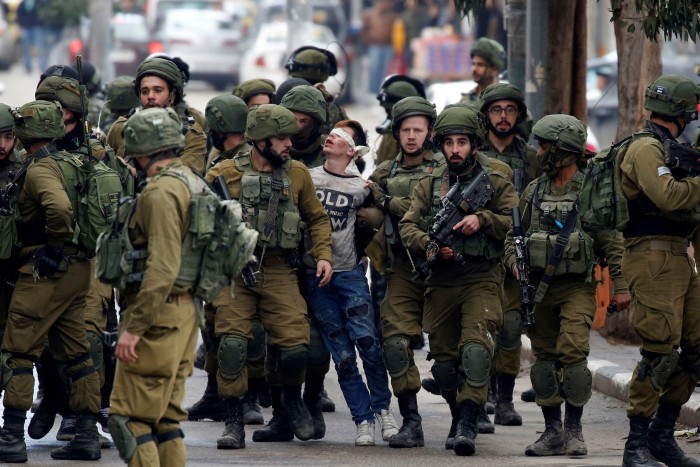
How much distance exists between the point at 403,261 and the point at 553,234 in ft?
3.16

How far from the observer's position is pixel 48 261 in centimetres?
886

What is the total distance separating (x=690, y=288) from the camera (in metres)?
8.70

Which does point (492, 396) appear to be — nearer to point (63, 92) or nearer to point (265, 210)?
point (265, 210)

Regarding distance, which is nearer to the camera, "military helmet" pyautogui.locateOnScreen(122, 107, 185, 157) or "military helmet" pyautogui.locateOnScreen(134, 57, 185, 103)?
"military helmet" pyautogui.locateOnScreen(122, 107, 185, 157)

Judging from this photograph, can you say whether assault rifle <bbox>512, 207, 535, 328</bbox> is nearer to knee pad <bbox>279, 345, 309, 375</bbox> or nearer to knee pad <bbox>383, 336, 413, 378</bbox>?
knee pad <bbox>383, 336, 413, 378</bbox>

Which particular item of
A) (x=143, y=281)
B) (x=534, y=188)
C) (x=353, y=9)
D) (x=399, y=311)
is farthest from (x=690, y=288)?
(x=353, y=9)

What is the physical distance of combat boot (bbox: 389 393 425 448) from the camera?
9430 mm

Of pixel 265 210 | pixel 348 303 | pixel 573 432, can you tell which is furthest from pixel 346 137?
pixel 573 432

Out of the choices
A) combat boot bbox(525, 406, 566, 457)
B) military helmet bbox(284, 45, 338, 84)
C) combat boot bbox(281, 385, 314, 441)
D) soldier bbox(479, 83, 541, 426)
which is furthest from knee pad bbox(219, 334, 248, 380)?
military helmet bbox(284, 45, 338, 84)

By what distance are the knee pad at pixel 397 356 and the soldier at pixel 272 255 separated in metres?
0.48

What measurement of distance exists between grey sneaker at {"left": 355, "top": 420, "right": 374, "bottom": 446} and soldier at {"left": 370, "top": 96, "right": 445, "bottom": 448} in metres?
0.14

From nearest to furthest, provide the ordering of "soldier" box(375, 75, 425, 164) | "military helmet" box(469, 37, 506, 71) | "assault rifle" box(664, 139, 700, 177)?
"assault rifle" box(664, 139, 700, 177) → "soldier" box(375, 75, 425, 164) → "military helmet" box(469, 37, 506, 71)

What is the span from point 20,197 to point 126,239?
166cm

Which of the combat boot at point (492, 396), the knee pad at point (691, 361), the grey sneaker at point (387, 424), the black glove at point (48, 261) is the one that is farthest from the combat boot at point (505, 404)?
the black glove at point (48, 261)
